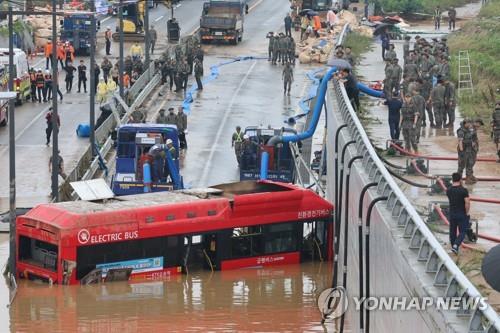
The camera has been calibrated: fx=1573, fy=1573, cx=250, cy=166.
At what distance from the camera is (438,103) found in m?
39.7

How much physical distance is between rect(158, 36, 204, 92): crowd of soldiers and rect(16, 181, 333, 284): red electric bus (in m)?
24.7

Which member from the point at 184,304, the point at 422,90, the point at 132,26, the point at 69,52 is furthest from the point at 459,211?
the point at 132,26

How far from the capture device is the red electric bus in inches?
1271

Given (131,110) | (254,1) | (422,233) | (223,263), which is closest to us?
(422,233)

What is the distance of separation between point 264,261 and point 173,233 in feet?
8.19

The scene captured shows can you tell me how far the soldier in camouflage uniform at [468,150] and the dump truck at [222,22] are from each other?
143 feet

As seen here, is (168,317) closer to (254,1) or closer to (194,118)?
(194,118)

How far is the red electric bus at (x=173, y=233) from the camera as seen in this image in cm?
3228

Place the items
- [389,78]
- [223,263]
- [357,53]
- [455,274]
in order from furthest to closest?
1. [357,53]
2. [389,78]
3. [223,263]
4. [455,274]

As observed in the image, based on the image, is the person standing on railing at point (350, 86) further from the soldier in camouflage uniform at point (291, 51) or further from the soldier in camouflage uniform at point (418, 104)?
the soldier in camouflage uniform at point (291, 51)

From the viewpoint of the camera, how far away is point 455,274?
18.3 metres

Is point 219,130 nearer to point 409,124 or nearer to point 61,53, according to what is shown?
point 61,53

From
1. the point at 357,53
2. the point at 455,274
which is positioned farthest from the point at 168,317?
the point at 357,53

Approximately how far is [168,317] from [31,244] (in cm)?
379
